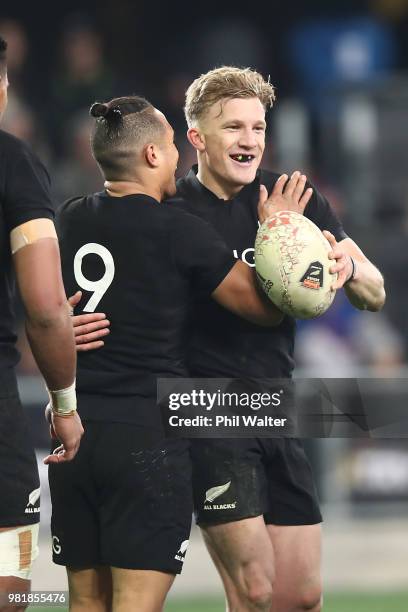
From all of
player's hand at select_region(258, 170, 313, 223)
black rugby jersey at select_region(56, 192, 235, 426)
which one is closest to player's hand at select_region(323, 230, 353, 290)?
player's hand at select_region(258, 170, 313, 223)

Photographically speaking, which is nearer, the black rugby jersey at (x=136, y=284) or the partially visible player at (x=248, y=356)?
the black rugby jersey at (x=136, y=284)

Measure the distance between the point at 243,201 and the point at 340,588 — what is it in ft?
13.2

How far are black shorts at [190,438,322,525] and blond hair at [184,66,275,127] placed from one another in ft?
4.32

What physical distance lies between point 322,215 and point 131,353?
1081 mm

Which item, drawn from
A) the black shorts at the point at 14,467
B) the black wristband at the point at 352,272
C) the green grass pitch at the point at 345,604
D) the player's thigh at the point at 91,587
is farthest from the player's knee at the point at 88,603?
the green grass pitch at the point at 345,604

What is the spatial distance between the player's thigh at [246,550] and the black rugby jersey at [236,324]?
1.91 feet

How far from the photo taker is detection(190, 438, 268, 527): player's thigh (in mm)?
4746

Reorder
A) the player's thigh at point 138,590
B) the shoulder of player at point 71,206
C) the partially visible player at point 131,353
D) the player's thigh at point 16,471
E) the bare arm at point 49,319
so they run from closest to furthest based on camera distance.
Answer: the bare arm at point 49,319 < the player's thigh at point 16,471 < the player's thigh at point 138,590 < the partially visible player at point 131,353 < the shoulder of player at point 71,206

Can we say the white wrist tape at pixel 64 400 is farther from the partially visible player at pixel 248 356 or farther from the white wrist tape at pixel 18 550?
the partially visible player at pixel 248 356

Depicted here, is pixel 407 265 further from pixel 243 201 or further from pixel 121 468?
pixel 121 468

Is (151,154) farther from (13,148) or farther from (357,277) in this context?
(357,277)

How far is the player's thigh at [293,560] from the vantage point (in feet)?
16.3

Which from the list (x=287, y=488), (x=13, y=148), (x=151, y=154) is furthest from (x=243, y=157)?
(x=287, y=488)

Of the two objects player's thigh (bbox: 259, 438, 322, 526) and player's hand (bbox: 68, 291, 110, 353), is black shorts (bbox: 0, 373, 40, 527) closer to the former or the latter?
player's hand (bbox: 68, 291, 110, 353)
